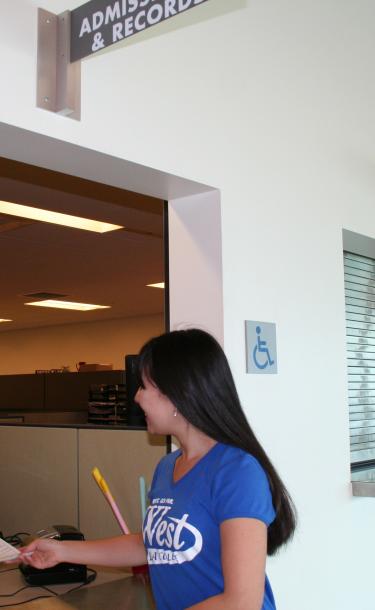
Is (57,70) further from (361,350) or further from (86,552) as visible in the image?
(361,350)

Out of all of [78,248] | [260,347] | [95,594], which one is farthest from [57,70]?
[78,248]

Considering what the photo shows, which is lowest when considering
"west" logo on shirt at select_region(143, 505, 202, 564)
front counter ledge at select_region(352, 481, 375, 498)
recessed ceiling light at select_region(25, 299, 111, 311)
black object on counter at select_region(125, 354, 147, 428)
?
front counter ledge at select_region(352, 481, 375, 498)

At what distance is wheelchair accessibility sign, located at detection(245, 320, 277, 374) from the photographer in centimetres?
224

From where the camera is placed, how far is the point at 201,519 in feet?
4.28

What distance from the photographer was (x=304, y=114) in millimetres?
2703

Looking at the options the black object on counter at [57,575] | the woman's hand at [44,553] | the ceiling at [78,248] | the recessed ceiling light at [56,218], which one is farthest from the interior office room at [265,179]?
the recessed ceiling light at [56,218]

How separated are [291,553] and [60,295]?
5.57 meters

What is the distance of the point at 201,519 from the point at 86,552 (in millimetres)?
410

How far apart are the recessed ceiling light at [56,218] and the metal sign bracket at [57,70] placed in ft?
7.86

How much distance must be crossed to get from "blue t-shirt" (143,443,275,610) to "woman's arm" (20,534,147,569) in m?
0.20

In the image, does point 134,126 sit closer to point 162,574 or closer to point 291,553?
point 162,574

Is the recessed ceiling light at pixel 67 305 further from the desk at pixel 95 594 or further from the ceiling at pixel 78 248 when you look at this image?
the desk at pixel 95 594

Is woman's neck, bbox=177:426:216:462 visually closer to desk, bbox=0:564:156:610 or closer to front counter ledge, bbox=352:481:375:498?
desk, bbox=0:564:156:610

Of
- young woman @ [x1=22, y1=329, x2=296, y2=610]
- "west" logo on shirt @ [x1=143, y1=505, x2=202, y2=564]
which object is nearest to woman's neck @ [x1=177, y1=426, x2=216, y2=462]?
young woman @ [x1=22, y1=329, x2=296, y2=610]
